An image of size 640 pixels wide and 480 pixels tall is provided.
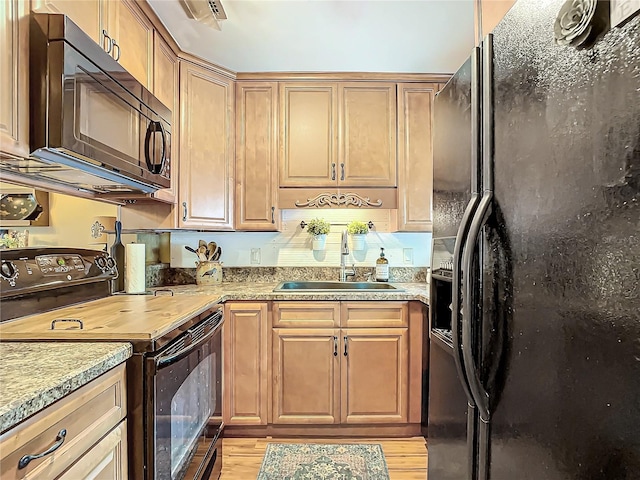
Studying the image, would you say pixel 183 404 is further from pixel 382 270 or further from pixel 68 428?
pixel 382 270

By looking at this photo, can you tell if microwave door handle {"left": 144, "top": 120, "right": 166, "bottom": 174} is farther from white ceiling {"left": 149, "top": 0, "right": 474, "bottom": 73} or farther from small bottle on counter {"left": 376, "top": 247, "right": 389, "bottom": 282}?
small bottle on counter {"left": 376, "top": 247, "right": 389, "bottom": 282}

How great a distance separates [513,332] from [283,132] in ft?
7.27

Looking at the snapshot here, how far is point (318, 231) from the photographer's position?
2953 mm

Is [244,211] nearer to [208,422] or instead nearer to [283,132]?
[283,132]

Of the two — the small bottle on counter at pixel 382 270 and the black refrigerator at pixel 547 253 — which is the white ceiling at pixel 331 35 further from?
the small bottle on counter at pixel 382 270

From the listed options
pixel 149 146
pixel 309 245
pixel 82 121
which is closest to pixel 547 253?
pixel 82 121

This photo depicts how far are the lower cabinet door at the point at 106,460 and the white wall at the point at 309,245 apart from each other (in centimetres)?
193

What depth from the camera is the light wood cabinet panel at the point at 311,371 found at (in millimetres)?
2467

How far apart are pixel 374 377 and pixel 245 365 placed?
30.3 inches

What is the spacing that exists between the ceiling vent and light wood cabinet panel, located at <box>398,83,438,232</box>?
51.2 inches

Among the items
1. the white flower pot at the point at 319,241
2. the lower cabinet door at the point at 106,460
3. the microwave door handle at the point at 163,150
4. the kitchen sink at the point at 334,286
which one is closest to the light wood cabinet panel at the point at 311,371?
the kitchen sink at the point at 334,286

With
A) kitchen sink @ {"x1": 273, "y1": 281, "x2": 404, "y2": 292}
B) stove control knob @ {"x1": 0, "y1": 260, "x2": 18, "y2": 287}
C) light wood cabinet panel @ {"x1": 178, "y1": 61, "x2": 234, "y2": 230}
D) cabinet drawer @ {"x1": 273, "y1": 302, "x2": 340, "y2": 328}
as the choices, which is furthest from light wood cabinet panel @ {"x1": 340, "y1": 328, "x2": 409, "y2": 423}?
stove control knob @ {"x1": 0, "y1": 260, "x2": 18, "y2": 287}

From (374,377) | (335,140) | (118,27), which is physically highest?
(118,27)

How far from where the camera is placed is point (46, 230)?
5.49 ft
